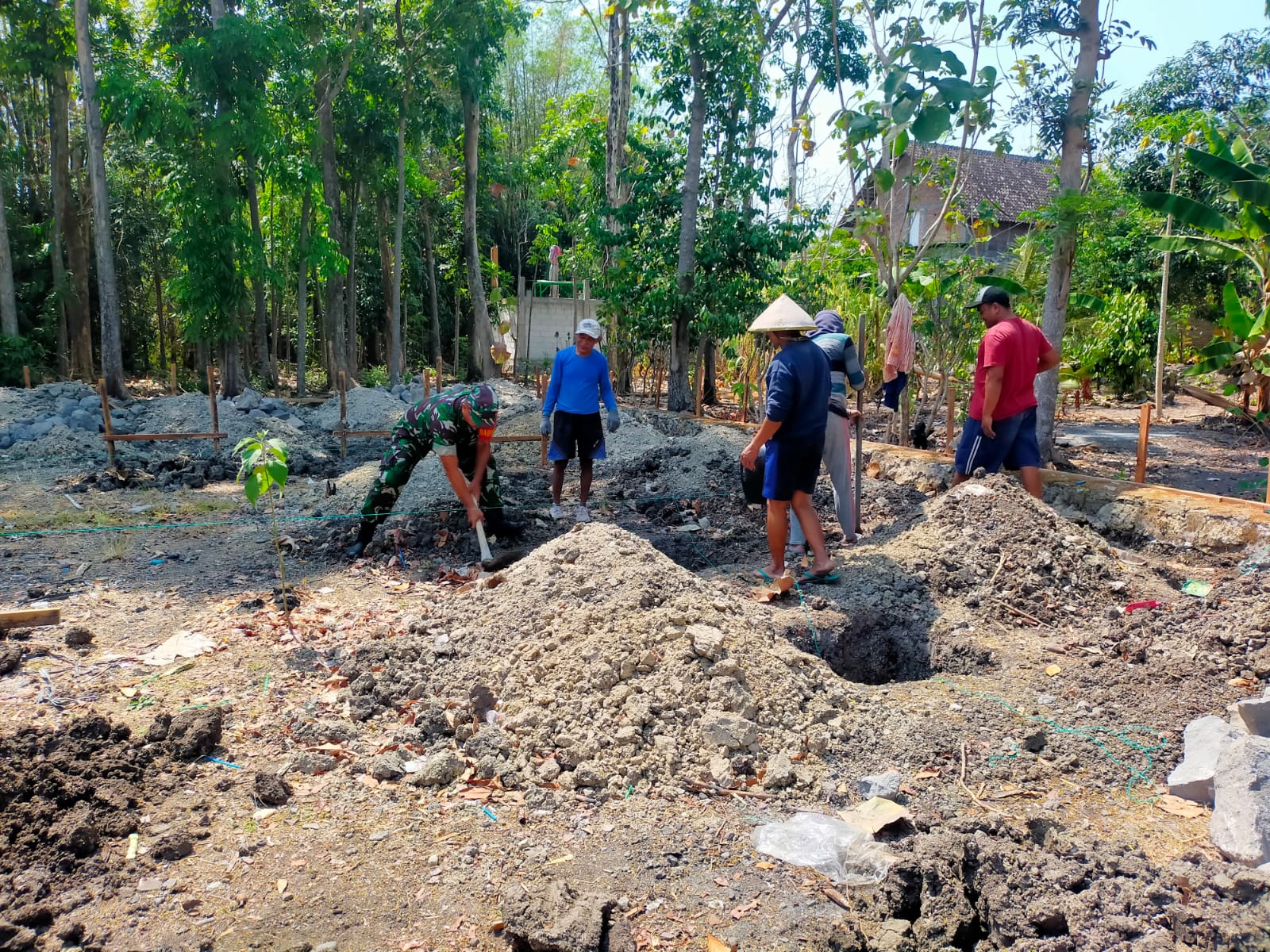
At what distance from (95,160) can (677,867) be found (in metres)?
17.0

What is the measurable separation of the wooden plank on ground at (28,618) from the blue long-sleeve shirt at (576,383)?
362 cm

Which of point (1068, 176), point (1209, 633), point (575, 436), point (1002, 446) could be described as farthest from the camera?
point (1068, 176)

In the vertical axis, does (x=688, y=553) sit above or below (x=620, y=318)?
below

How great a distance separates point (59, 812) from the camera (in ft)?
9.98

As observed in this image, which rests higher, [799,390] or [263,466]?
[799,390]

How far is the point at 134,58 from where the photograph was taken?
16.3 metres

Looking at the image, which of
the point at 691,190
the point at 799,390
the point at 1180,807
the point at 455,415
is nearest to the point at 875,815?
the point at 1180,807

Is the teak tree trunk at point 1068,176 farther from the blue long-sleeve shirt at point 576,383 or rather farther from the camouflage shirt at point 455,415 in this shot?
the camouflage shirt at point 455,415

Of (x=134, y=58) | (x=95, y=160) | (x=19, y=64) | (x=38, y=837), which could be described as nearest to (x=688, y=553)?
(x=38, y=837)

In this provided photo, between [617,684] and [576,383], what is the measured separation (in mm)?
3649

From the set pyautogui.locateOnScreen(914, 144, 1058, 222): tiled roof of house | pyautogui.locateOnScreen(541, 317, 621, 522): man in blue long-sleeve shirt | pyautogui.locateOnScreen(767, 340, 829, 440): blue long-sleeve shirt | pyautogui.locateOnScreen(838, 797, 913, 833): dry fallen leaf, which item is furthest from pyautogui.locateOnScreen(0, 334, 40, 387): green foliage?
pyautogui.locateOnScreen(914, 144, 1058, 222): tiled roof of house

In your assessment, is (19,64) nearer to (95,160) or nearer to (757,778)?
(95,160)

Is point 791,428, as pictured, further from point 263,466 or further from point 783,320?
point 263,466

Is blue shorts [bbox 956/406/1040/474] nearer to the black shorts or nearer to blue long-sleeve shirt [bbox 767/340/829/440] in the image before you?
blue long-sleeve shirt [bbox 767/340/829/440]
